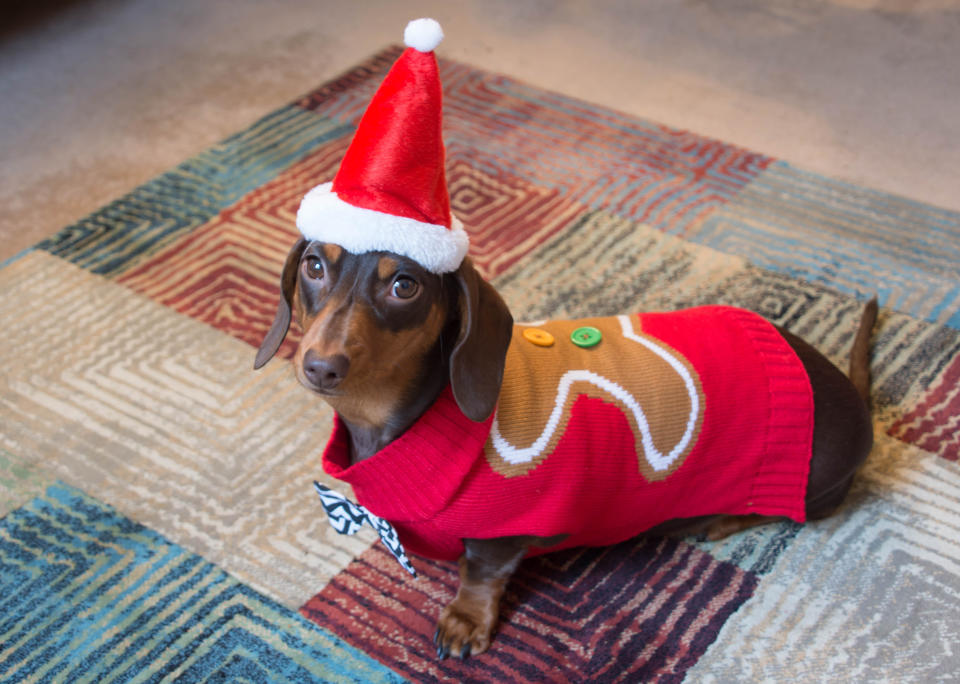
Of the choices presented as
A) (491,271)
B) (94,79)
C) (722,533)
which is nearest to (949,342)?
(722,533)

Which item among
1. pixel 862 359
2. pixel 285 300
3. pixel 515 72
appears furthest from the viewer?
pixel 515 72

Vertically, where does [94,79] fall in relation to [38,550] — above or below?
above

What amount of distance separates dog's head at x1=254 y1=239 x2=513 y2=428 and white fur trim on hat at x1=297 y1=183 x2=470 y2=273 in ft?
0.07

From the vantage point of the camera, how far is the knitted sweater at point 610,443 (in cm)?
134

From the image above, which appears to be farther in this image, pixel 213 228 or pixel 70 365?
pixel 213 228

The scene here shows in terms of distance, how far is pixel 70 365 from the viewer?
6.88ft

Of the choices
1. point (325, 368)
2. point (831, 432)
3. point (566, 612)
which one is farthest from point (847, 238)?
point (325, 368)

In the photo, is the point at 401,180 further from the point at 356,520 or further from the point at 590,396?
the point at 356,520

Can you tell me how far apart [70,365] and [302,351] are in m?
1.14

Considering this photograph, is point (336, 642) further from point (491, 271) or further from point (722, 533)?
point (491, 271)

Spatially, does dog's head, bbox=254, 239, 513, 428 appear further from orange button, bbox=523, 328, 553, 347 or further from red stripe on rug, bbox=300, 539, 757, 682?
red stripe on rug, bbox=300, 539, 757, 682

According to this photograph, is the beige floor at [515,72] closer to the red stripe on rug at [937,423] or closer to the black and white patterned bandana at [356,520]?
the red stripe on rug at [937,423]

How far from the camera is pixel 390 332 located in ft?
4.09

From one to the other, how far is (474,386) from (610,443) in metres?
0.27
